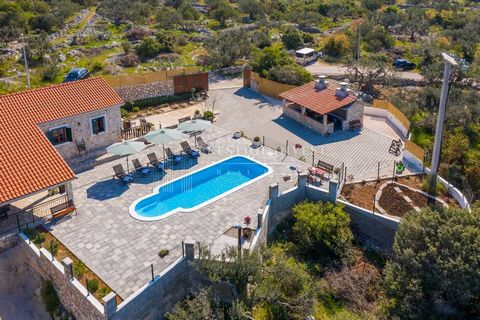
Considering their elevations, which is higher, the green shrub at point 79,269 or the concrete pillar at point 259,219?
the concrete pillar at point 259,219

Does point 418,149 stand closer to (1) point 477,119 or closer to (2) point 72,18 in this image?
(1) point 477,119

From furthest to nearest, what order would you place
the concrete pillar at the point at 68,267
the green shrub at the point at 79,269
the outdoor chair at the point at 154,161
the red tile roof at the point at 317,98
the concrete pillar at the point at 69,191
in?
the red tile roof at the point at 317,98 < the outdoor chair at the point at 154,161 < the concrete pillar at the point at 69,191 < the green shrub at the point at 79,269 < the concrete pillar at the point at 68,267

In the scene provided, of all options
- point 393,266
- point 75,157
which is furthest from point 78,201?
point 393,266

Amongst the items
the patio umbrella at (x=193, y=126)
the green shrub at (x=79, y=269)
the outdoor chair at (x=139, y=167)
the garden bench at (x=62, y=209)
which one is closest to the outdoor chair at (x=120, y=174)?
the outdoor chair at (x=139, y=167)

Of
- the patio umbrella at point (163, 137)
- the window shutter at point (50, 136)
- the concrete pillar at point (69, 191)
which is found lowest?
the concrete pillar at point (69, 191)

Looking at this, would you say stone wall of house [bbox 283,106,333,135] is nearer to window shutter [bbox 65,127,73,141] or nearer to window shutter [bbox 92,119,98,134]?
window shutter [bbox 92,119,98,134]

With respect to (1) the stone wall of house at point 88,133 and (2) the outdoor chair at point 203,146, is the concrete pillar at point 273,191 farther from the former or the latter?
(1) the stone wall of house at point 88,133

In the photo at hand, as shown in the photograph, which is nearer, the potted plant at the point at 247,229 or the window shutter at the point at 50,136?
the potted plant at the point at 247,229

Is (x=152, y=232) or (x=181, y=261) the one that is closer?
(x=181, y=261)
